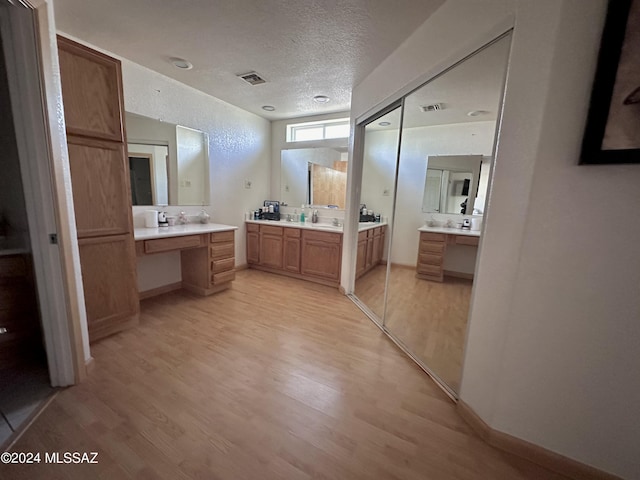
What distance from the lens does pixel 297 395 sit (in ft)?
5.08

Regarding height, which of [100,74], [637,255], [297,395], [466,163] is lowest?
[297,395]

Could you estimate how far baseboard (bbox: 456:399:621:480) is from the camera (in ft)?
3.66

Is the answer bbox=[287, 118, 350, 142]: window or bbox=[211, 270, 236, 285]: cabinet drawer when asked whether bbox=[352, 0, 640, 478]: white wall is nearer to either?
bbox=[287, 118, 350, 142]: window

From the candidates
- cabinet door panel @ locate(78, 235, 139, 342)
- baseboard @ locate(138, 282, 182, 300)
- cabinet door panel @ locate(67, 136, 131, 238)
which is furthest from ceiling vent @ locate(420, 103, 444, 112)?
baseboard @ locate(138, 282, 182, 300)

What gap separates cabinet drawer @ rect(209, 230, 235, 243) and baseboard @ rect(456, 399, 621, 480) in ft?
9.06

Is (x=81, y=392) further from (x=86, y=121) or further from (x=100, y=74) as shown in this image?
(x=100, y=74)

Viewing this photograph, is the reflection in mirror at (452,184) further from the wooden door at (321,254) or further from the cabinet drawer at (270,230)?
the cabinet drawer at (270,230)

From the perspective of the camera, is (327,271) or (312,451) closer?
(312,451)

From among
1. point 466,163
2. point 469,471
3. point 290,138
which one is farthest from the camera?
point 290,138

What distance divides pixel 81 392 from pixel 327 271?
2.54m

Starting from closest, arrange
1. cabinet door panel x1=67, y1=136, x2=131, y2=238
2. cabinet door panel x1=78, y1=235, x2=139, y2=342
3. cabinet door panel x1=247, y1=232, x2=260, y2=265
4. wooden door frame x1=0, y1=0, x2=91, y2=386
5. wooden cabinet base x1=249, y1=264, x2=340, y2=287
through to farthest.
→ 1. wooden door frame x1=0, y1=0, x2=91, y2=386
2. cabinet door panel x1=67, y1=136, x2=131, y2=238
3. cabinet door panel x1=78, y1=235, x2=139, y2=342
4. wooden cabinet base x1=249, y1=264, x2=340, y2=287
5. cabinet door panel x1=247, y1=232, x2=260, y2=265

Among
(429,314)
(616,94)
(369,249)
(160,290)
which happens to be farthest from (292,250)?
(616,94)

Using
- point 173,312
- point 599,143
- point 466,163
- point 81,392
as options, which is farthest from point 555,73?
point 173,312

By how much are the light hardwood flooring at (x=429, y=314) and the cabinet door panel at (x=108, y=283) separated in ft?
7.73
